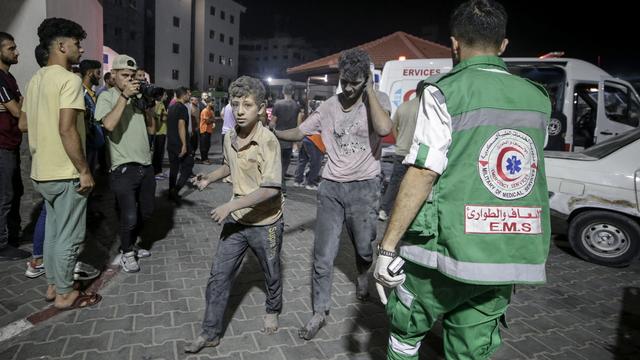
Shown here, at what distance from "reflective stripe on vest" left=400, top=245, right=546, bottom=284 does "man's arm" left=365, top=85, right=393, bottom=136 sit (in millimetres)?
1404

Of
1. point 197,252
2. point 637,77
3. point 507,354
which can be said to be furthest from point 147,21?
point 507,354

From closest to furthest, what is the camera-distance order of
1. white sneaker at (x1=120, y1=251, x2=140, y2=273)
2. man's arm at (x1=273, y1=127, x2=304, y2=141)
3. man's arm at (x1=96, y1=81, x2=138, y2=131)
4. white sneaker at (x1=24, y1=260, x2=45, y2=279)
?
man's arm at (x1=273, y1=127, x2=304, y2=141) → man's arm at (x1=96, y1=81, x2=138, y2=131) → white sneaker at (x1=24, y1=260, x2=45, y2=279) → white sneaker at (x1=120, y1=251, x2=140, y2=273)

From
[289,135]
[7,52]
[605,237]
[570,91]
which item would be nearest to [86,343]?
[289,135]

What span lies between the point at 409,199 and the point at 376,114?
1.43m

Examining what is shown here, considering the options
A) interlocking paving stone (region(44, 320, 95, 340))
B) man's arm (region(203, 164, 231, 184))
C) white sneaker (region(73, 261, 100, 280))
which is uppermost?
man's arm (region(203, 164, 231, 184))

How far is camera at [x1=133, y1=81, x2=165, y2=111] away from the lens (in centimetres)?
412

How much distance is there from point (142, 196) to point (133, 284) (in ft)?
3.04

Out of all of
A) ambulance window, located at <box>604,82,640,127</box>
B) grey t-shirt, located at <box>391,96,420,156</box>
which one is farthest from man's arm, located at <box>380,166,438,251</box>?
ambulance window, located at <box>604,82,640,127</box>

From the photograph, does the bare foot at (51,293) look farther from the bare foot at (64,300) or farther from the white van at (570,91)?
the white van at (570,91)

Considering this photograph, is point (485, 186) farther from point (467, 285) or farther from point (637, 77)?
point (637, 77)

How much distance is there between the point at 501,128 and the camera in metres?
1.79

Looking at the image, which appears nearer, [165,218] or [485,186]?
[485,186]

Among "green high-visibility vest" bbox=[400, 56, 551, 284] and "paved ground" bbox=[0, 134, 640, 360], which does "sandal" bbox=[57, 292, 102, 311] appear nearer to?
"paved ground" bbox=[0, 134, 640, 360]

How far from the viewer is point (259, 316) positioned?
11.6 feet
